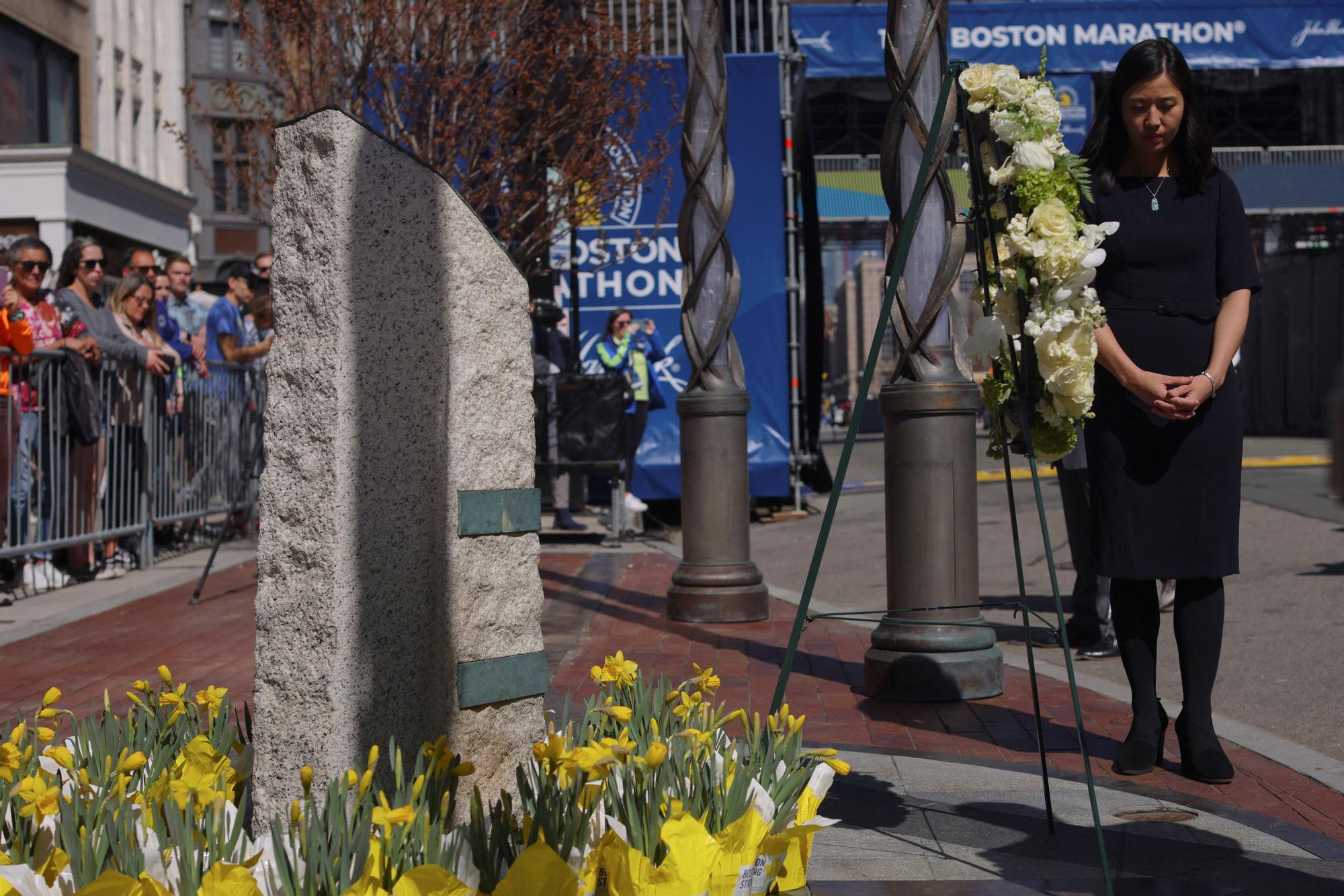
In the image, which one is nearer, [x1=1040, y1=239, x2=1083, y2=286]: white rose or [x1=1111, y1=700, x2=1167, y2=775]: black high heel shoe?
[x1=1040, y1=239, x2=1083, y2=286]: white rose

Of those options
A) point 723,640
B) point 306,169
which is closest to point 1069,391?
point 306,169

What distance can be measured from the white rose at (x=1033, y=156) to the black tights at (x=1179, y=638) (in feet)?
4.52

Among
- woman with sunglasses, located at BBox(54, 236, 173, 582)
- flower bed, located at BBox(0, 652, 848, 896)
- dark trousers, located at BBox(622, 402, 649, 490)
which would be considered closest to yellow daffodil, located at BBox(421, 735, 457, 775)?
flower bed, located at BBox(0, 652, 848, 896)

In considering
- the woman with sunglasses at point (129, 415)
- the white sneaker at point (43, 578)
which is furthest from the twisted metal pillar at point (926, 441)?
the woman with sunglasses at point (129, 415)

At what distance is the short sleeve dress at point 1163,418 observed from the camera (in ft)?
14.2

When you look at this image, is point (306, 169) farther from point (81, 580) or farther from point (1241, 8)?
point (1241, 8)

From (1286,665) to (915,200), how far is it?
12.9ft

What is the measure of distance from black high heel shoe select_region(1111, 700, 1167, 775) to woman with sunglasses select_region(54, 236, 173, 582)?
697 centimetres

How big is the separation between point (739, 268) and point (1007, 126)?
396 inches

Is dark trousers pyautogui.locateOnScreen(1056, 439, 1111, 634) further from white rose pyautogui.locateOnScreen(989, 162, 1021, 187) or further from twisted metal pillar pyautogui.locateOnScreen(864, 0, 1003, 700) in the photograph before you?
white rose pyautogui.locateOnScreen(989, 162, 1021, 187)

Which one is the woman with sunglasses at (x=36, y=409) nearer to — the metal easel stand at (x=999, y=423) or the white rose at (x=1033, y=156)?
the metal easel stand at (x=999, y=423)

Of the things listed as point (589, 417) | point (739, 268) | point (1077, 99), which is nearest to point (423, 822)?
point (589, 417)

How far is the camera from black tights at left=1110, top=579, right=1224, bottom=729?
14.5ft

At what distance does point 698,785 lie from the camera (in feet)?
9.54
